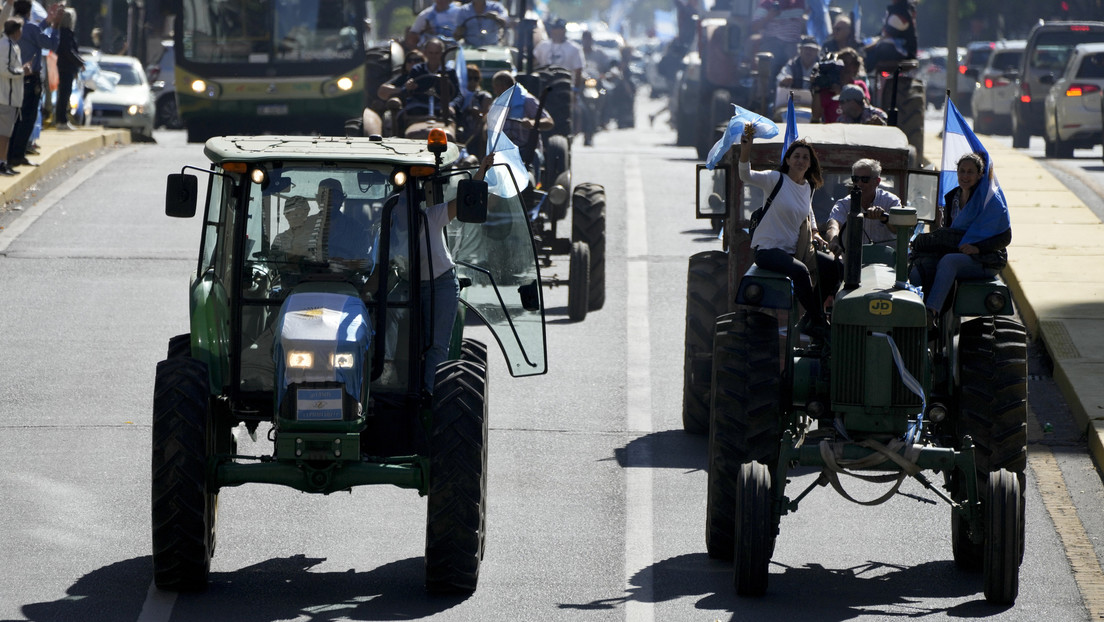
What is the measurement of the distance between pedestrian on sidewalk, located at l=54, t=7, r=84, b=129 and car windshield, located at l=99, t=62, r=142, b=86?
5.07 metres

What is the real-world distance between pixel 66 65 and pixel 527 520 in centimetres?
1822

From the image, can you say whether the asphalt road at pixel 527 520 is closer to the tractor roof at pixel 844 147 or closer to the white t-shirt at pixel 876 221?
the white t-shirt at pixel 876 221

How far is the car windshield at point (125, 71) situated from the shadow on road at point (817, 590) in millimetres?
25978

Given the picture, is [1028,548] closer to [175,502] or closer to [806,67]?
[175,502]

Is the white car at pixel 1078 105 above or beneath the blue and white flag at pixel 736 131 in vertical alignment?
beneath

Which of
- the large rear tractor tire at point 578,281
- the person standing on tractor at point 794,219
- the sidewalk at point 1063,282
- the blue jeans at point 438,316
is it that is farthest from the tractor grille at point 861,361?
the large rear tractor tire at point 578,281

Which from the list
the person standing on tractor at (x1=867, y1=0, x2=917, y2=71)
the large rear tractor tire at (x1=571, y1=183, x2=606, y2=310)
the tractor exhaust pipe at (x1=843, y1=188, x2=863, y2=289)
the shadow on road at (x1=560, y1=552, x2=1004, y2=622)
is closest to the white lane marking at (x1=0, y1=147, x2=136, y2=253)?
the large rear tractor tire at (x1=571, y1=183, x2=606, y2=310)

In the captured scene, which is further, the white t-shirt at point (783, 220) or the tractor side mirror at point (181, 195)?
the white t-shirt at point (783, 220)

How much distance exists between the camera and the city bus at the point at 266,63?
2872cm

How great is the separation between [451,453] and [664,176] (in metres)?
16.8

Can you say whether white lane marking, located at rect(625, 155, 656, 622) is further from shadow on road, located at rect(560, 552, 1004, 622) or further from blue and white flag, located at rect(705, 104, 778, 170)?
blue and white flag, located at rect(705, 104, 778, 170)

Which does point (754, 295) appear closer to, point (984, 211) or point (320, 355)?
point (984, 211)

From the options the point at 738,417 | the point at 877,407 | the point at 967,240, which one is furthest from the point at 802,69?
the point at 877,407

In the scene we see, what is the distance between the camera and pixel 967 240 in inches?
387
